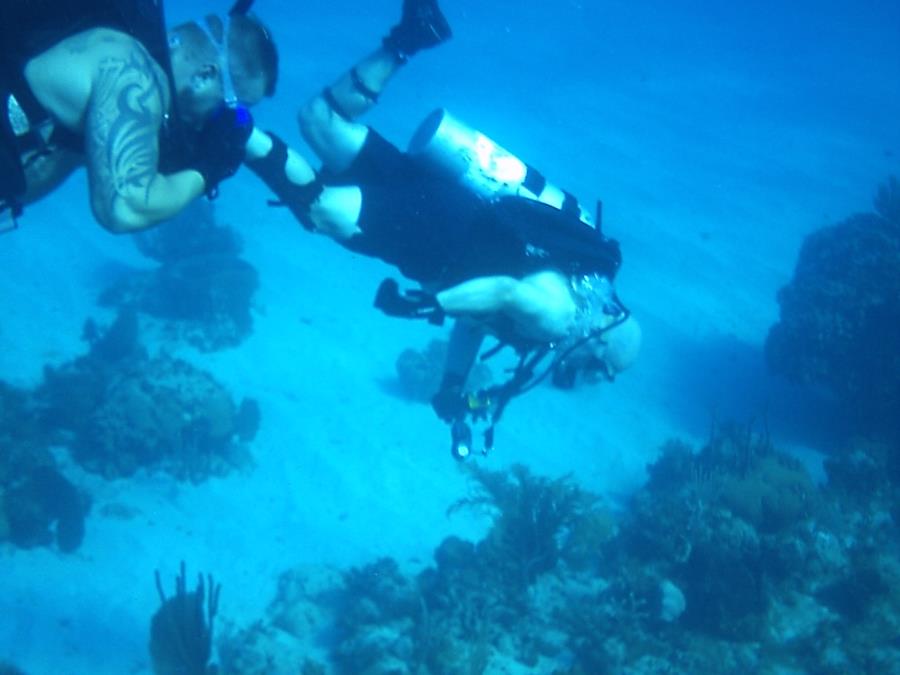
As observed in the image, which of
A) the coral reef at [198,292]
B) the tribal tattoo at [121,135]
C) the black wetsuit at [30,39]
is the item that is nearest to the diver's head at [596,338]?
the tribal tattoo at [121,135]

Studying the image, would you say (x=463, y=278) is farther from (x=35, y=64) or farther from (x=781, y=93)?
(x=781, y=93)

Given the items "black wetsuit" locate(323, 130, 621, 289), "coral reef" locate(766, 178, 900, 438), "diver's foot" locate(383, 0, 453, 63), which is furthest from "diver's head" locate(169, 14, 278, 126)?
"coral reef" locate(766, 178, 900, 438)

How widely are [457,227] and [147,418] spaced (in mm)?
6943

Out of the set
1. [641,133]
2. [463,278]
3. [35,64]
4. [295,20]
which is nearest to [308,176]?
[463,278]

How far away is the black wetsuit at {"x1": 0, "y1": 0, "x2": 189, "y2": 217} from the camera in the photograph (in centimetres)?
298

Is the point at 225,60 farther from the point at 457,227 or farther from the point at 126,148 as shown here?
the point at 457,227

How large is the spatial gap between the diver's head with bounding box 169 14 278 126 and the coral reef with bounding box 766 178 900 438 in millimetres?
13146

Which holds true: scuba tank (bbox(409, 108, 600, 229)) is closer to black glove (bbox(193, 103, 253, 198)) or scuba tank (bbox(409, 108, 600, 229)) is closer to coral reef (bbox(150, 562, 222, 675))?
black glove (bbox(193, 103, 253, 198))

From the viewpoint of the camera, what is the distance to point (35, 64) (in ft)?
9.63

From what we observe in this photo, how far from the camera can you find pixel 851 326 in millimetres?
13391

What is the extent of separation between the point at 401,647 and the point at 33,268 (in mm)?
12674

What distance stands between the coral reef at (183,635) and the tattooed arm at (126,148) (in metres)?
5.10

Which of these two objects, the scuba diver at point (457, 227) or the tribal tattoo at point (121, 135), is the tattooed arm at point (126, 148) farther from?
the scuba diver at point (457, 227)

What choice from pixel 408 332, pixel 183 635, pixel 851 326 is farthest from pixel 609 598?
pixel 851 326
